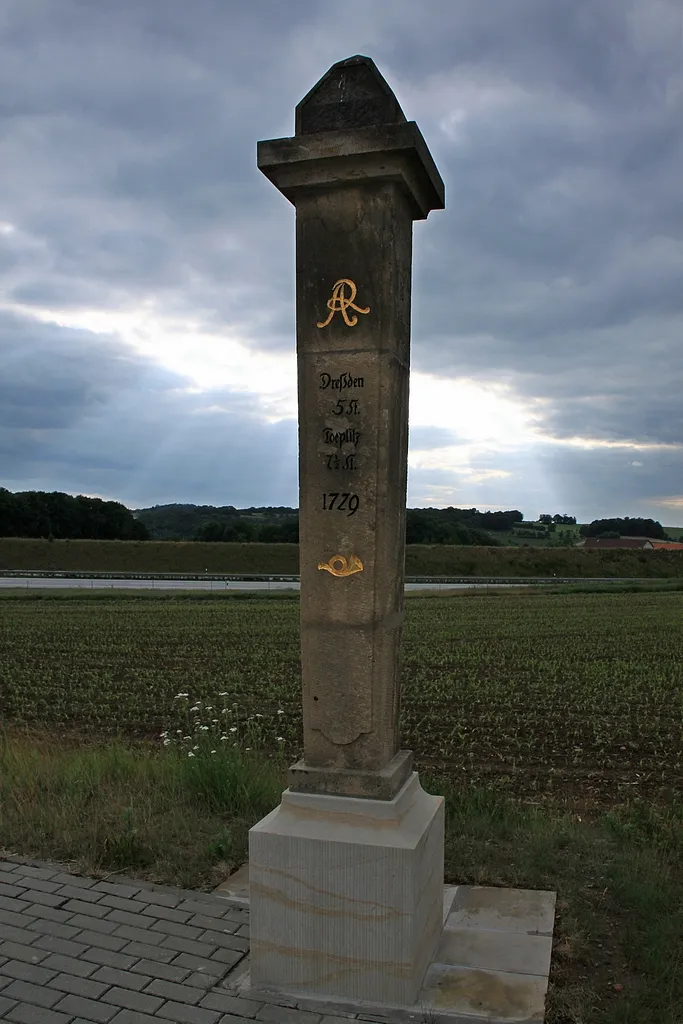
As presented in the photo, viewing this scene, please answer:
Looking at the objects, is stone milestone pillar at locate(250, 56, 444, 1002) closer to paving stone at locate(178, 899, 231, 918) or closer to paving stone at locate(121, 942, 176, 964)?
paving stone at locate(121, 942, 176, 964)

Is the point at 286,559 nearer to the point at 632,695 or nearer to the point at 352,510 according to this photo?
the point at 632,695

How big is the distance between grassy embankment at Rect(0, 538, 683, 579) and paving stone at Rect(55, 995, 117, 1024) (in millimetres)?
56673

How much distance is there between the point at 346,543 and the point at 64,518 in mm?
83980

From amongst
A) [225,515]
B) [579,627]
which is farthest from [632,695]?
[225,515]

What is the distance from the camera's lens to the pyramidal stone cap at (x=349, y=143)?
3787mm

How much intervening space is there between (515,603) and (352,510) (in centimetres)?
3180

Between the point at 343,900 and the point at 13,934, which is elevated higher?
the point at 343,900

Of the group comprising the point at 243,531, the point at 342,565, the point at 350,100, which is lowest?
the point at 342,565

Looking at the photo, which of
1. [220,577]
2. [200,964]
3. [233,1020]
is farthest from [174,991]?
[220,577]

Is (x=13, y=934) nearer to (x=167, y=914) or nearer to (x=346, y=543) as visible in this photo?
(x=167, y=914)

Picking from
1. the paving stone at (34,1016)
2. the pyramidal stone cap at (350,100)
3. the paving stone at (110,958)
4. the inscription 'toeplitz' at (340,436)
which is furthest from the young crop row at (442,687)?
the pyramidal stone cap at (350,100)

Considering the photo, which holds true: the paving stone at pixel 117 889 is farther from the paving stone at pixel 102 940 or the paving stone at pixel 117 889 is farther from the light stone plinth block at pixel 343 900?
the light stone plinth block at pixel 343 900

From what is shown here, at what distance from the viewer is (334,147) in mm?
3844

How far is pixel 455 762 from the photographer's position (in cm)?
908
